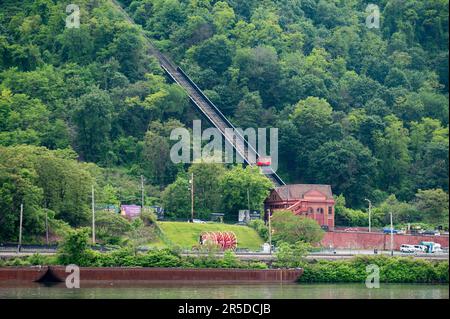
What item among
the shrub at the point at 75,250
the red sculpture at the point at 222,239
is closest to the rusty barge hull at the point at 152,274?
the shrub at the point at 75,250

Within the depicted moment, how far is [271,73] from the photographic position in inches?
4624

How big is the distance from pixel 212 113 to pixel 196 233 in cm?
2448

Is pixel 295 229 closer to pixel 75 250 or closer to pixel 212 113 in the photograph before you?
pixel 75 250

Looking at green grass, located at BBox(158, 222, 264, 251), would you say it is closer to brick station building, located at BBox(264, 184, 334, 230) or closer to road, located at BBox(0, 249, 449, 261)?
road, located at BBox(0, 249, 449, 261)

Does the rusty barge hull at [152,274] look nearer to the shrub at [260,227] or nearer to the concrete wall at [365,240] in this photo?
the shrub at [260,227]

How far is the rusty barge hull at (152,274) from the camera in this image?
73562 mm

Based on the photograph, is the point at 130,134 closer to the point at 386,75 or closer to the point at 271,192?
the point at 271,192

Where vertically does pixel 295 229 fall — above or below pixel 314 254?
above

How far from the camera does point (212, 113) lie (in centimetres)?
11288

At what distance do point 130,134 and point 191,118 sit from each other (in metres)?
5.63

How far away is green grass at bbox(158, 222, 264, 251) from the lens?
88.6 m

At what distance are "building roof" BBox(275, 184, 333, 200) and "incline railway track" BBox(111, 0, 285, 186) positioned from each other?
5.29 m

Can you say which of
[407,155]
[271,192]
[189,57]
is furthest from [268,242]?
[189,57]

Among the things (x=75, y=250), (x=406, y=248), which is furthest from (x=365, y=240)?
(x=75, y=250)
